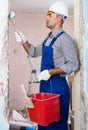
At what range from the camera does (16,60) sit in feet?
15.9

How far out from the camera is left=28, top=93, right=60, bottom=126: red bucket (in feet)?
5.51

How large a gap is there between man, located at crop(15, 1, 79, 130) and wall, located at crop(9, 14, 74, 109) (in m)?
2.78

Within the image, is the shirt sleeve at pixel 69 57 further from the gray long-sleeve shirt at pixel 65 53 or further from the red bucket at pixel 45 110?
the red bucket at pixel 45 110

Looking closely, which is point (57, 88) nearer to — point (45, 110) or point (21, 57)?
point (45, 110)

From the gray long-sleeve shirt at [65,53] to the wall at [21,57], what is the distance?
9.37ft

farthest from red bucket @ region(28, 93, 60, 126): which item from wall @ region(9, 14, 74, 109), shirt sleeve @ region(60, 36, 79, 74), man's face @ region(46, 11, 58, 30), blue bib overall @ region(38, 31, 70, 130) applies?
wall @ region(9, 14, 74, 109)

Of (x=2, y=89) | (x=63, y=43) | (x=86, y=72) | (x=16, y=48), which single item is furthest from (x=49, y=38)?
(x=16, y=48)

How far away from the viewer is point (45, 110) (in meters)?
1.68

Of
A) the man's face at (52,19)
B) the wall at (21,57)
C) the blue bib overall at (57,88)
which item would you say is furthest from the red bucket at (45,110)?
the wall at (21,57)

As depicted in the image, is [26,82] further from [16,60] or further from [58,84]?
[58,84]

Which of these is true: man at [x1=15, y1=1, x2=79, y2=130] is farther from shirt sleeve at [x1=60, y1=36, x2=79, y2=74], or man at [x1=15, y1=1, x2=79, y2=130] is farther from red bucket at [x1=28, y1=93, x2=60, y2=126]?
red bucket at [x1=28, y1=93, x2=60, y2=126]

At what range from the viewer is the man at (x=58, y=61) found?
182 centimetres

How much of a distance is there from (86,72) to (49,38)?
1.79 feet

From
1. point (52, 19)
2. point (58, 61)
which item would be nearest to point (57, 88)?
point (58, 61)
